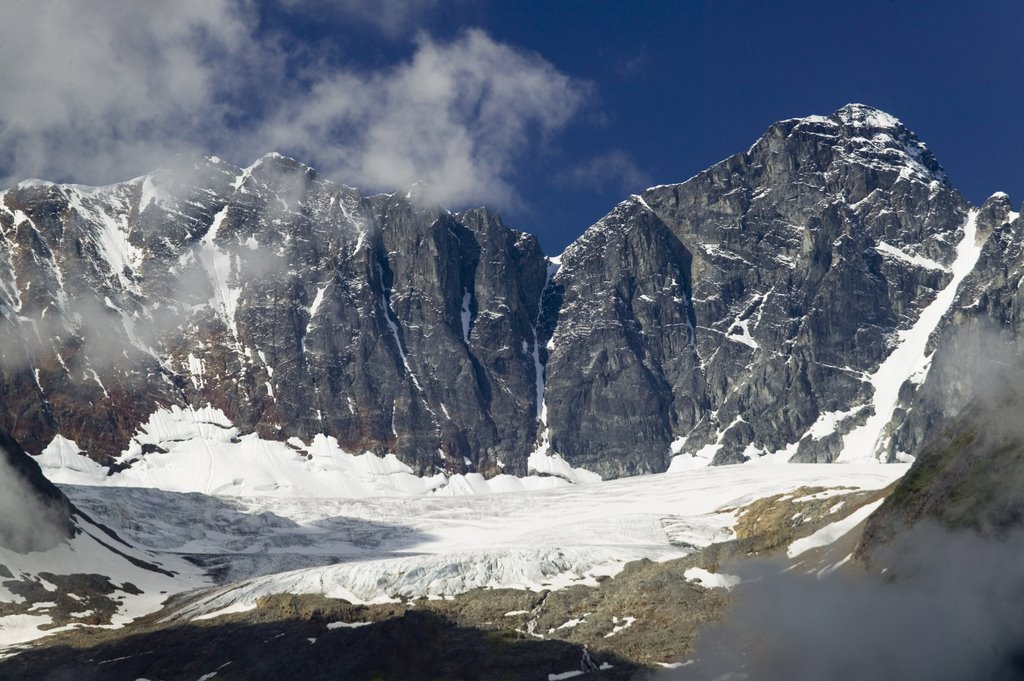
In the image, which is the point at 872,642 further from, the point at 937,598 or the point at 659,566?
the point at 659,566

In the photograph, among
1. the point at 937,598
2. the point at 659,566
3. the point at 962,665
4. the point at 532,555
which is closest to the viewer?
the point at 962,665

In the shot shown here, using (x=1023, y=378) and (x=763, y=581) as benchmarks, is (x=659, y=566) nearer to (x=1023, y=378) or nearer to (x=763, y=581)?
(x=763, y=581)

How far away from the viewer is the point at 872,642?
365 ft

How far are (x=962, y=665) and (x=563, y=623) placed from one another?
231 ft

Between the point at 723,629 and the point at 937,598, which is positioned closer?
the point at 937,598

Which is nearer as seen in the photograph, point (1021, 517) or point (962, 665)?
point (962, 665)

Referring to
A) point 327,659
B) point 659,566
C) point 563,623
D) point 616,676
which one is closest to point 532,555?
point 659,566

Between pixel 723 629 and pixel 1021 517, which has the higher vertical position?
pixel 1021 517

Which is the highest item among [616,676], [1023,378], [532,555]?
[1023,378]

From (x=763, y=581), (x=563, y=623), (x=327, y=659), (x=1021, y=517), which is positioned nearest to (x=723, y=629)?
(x=763, y=581)

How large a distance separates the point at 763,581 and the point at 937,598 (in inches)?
1770

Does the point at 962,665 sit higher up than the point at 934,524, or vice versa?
the point at 934,524

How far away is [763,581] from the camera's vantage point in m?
155

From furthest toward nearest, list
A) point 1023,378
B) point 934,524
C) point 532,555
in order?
point 532,555 < point 1023,378 < point 934,524
